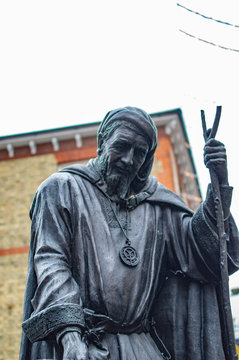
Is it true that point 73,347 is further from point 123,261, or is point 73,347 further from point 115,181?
point 115,181

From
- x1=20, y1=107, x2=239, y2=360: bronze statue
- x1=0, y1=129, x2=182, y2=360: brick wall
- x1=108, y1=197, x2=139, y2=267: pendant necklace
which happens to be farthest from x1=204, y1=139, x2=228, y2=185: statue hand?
x1=0, y1=129, x2=182, y2=360: brick wall

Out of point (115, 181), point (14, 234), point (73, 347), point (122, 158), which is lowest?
point (73, 347)

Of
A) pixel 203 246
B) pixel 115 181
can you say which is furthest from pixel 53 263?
pixel 203 246

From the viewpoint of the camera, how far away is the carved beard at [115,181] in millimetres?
3512

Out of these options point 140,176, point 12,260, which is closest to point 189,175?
point 12,260

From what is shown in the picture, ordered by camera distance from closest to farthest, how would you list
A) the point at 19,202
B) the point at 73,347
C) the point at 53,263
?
the point at 73,347
the point at 53,263
the point at 19,202

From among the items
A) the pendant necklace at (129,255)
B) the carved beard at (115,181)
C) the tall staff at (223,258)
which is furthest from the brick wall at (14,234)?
the tall staff at (223,258)

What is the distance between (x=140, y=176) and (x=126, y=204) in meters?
0.28

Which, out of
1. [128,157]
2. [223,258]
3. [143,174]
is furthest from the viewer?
Result: [143,174]

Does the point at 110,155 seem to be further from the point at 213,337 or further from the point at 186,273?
the point at 213,337

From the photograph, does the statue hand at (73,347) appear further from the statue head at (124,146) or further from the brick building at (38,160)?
the brick building at (38,160)

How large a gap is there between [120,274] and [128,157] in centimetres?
82

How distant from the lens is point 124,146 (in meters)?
3.50

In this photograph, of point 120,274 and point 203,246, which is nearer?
point 120,274
